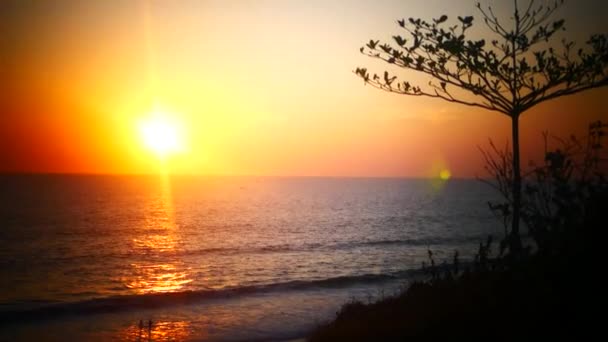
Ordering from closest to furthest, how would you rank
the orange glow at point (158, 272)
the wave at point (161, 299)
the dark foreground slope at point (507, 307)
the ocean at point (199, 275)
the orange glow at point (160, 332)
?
1. the dark foreground slope at point (507, 307)
2. the orange glow at point (160, 332)
3. the ocean at point (199, 275)
4. the wave at point (161, 299)
5. the orange glow at point (158, 272)

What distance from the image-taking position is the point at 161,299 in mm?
20656

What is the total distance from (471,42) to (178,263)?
93.5 feet

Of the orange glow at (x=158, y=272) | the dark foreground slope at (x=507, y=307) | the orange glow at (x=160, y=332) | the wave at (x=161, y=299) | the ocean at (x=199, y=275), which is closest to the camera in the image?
the dark foreground slope at (x=507, y=307)

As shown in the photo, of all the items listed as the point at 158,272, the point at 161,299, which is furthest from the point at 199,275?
the point at 161,299

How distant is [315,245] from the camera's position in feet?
131

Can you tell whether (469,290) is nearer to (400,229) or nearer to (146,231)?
(400,229)

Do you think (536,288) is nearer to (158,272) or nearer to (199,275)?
(199,275)

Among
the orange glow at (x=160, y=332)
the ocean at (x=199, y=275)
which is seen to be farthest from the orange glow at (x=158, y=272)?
the orange glow at (x=160, y=332)

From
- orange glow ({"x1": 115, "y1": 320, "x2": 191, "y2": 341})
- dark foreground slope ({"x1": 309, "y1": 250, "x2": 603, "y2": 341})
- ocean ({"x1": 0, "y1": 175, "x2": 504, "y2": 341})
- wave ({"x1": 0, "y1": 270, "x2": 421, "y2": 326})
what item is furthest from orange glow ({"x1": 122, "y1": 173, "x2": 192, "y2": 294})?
dark foreground slope ({"x1": 309, "y1": 250, "x2": 603, "y2": 341})

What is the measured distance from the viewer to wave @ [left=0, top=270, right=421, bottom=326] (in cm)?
1825

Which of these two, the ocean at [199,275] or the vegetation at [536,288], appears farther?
the ocean at [199,275]

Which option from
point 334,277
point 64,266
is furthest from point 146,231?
point 334,277

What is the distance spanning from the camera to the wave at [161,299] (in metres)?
18.2

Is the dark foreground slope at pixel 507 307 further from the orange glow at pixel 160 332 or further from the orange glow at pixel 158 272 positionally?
the orange glow at pixel 158 272
